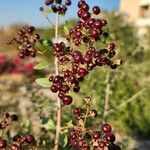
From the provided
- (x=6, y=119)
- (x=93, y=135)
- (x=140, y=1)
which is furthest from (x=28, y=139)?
(x=140, y=1)

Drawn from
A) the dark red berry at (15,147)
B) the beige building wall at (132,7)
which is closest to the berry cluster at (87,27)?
the dark red berry at (15,147)

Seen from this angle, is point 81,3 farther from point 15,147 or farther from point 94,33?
point 15,147

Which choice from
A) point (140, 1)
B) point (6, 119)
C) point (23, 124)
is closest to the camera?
point (6, 119)

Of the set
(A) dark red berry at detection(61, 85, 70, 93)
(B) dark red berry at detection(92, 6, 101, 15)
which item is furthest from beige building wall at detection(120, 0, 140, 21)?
(A) dark red berry at detection(61, 85, 70, 93)

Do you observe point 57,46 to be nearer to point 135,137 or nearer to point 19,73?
point 135,137

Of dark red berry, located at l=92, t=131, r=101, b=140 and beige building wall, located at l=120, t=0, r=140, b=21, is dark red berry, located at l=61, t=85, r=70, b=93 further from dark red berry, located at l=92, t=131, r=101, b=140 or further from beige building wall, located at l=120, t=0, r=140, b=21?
beige building wall, located at l=120, t=0, r=140, b=21

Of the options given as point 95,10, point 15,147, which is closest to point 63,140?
point 15,147

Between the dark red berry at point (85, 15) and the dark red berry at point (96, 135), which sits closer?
the dark red berry at point (96, 135)

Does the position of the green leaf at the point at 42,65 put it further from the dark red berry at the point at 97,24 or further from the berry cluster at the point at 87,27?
the dark red berry at the point at 97,24
